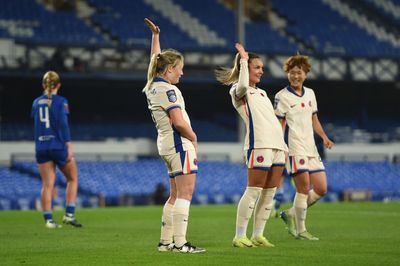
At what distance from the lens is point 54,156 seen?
1453 cm

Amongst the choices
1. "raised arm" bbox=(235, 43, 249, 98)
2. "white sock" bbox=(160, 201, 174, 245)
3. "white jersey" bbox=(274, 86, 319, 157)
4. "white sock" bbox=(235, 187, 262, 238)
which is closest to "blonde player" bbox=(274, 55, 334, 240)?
"white jersey" bbox=(274, 86, 319, 157)

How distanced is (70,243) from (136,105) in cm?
3085

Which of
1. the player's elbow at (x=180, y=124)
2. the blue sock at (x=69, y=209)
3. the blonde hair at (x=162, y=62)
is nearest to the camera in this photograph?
the player's elbow at (x=180, y=124)

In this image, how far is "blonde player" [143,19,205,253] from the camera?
375 inches

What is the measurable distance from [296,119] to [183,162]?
2.87 m

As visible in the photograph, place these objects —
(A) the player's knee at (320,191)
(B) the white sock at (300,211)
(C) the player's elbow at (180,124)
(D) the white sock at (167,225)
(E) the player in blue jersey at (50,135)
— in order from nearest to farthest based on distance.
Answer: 1. (C) the player's elbow at (180,124)
2. (D) the white sock at (167,225)
3. (B) the white sock at (300,211)
4. (A) the player's knee at (320,191)
5. (E) the player in blue jersey at (50,135)

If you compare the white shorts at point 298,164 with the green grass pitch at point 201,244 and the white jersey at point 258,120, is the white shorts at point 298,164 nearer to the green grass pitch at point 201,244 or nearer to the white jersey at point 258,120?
the green grass pitch at point 201,244

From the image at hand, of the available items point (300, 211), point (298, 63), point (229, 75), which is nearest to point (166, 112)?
point (229, 75)

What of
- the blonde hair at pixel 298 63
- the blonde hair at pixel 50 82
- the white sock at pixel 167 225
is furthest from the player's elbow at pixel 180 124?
the blonde hair at pixel 50 82

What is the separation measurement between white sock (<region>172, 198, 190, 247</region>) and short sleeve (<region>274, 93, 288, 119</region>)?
281 centimetres

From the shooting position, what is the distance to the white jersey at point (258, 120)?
10.5 m

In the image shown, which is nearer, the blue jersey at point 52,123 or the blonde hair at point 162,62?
the blonde hair at point 162,62

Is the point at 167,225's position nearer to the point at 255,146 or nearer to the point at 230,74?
the point at 255,146

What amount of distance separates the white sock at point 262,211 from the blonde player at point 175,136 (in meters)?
1.23
